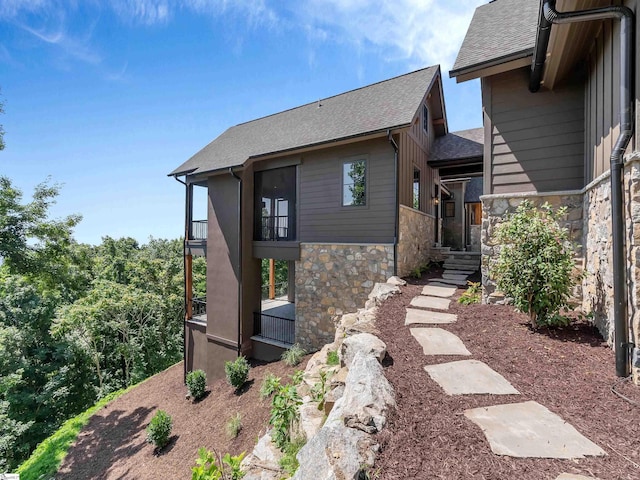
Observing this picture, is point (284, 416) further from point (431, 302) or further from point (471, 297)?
point (471, 297)

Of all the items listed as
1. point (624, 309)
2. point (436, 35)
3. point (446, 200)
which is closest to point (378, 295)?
point (624, 309)

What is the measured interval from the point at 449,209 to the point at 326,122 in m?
7.94

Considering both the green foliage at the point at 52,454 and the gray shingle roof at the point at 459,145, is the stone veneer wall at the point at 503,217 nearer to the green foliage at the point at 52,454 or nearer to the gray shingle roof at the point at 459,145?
the gray shingle roof at the point at 459,145

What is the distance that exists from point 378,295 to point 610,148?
13.6ft

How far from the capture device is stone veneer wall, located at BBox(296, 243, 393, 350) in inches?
288

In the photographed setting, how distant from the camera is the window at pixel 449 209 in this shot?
1330 cm

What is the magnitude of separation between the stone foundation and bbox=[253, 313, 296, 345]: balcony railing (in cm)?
584

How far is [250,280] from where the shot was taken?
916 cm

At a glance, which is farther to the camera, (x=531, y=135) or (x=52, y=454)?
(x=52, y=454)

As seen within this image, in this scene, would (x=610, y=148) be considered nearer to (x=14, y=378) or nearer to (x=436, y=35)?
(x=436, y=35)

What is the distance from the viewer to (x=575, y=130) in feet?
14.9

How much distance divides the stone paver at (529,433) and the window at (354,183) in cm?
586

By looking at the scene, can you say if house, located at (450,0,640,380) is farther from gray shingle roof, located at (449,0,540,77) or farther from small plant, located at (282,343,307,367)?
small plant, located at (282,343,307,367)

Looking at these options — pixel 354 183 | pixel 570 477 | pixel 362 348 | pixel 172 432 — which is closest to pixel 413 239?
pixel 354 183
